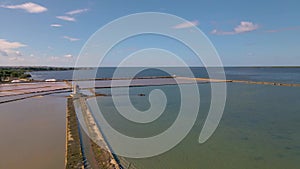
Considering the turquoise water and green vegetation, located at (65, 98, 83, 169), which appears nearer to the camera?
green vegetation, located at (65, 98, 83, 169)

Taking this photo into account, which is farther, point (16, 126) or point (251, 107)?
point (251, 107)

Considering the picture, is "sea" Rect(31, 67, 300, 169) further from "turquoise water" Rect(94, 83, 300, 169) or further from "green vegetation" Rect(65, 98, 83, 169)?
"green vegetation" Rect(65, 98, 83, 169)

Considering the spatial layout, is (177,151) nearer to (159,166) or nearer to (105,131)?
(159,166)

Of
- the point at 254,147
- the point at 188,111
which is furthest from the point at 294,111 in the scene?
the point at 254,147

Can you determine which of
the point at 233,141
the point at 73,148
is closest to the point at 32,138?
the point at 73,148

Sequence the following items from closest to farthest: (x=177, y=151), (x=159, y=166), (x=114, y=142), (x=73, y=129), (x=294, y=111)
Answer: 1. (x=159, y=166)
2. (x=177, y=151)
3. (x=114, y=142)
4. (x=73, y=129)
5. (x=294, y=111)

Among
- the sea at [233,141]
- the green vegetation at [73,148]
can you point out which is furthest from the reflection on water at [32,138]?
the sea at [233,141]

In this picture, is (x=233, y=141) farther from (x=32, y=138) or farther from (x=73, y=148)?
(x=32, y=138)

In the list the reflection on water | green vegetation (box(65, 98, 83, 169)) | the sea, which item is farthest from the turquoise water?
the reflection on water
